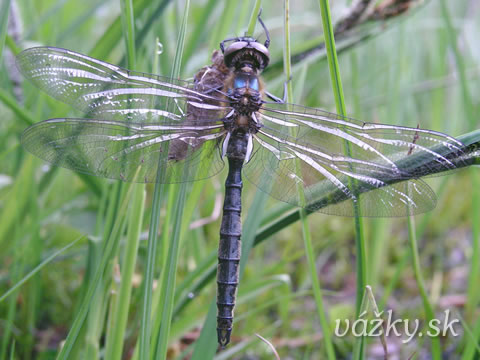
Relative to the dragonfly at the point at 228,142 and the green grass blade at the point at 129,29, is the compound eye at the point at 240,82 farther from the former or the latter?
the green grass blade at the point at 129,29

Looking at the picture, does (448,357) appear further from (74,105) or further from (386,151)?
(74,105)

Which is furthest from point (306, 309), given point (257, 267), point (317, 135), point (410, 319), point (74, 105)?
point (74, 105)

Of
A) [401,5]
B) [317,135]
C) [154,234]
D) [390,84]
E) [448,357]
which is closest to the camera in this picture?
[154,234]

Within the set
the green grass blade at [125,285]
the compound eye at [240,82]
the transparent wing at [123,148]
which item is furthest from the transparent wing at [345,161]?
the green grass blade at [125,285]

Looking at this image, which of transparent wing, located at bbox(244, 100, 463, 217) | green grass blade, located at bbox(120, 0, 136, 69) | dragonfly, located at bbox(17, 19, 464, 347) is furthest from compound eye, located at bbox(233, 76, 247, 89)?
green grass blade, located at bbox(120, 0, 136, 69)

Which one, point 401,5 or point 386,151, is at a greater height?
point 401,5

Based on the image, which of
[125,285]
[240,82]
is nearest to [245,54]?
[240,82]

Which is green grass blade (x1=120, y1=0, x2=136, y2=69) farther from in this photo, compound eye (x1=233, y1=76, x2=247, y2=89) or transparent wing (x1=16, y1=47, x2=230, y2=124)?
compound eye (x1=233, y1=76, x2=247, y2=89)
